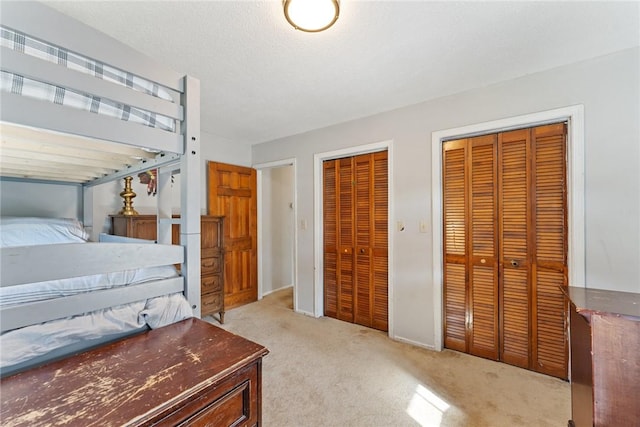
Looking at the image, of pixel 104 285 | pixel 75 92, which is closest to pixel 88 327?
pixel 104 285

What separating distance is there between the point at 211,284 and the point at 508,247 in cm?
295

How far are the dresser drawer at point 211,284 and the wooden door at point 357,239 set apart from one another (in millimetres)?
1264

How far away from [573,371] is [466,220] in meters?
1.28

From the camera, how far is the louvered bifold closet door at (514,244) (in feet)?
6.80

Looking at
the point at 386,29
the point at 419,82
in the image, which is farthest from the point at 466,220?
the point at 386,29

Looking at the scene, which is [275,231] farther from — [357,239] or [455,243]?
[455,243]

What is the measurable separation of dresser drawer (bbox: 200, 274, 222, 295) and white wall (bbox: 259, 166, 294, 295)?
0.93 m

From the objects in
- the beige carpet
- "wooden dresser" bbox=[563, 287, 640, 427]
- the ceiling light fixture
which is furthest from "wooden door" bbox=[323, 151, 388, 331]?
"wooden dresser" bbox=[563, 287, 640, 427]

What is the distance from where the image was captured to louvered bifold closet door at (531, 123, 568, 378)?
1.94m

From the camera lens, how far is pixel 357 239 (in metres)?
2.95

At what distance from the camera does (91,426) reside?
22.4 inches

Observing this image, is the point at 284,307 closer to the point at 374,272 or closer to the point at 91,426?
the point at 374,272

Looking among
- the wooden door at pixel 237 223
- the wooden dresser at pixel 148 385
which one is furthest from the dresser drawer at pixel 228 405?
the wooden door at pixel 237 223

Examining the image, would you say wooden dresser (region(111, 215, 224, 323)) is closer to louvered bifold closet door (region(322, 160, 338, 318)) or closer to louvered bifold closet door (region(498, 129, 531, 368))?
louvered bifold closet door (region(322, 160, 338, 318))
